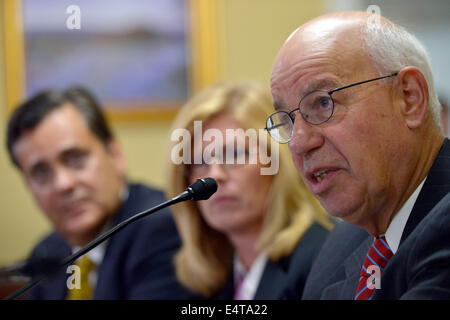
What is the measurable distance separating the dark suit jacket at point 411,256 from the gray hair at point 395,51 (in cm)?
11

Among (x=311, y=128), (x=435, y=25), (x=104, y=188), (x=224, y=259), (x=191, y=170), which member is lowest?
(x=224, y=259)

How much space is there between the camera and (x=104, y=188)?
1.99 meters

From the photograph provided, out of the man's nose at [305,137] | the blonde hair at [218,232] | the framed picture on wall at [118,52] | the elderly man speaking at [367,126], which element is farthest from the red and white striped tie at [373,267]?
the framed picture on wall at [118,52]

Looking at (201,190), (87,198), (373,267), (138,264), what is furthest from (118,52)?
(373,267)

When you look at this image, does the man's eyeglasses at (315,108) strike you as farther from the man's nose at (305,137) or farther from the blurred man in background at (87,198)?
the blurred man in background at (87,198)

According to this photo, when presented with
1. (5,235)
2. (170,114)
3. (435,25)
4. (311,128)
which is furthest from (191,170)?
(435,25)

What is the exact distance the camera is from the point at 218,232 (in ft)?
5.70

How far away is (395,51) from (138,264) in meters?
1.13

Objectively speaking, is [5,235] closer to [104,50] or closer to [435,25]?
[104,50]

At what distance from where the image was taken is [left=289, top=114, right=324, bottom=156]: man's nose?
96 centimetres

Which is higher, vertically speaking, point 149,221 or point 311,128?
point 311,128

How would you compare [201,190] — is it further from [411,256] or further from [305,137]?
[411,256]

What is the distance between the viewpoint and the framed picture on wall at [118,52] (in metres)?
2.80
